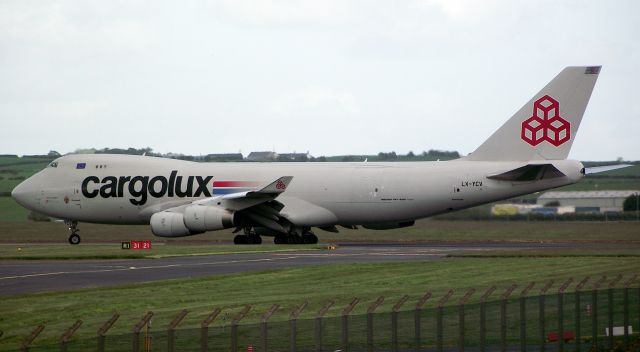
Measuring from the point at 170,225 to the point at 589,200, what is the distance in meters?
45.2

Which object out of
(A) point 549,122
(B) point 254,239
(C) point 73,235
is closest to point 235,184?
(B) point 254,239

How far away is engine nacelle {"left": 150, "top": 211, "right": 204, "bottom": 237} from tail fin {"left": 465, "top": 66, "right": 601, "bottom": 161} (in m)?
13.6

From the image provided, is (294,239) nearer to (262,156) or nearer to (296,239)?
(296,239)

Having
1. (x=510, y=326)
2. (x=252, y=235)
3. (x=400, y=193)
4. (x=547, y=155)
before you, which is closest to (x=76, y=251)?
(x=252, y=235)

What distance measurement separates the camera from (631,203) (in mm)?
71938

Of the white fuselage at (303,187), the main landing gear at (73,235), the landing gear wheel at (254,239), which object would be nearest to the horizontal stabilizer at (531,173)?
the white fuselage at (303,187)

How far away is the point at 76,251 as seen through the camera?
43.3 meters

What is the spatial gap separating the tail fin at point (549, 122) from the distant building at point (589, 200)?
2846cm

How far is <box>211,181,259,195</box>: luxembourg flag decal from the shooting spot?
5319 centimetres

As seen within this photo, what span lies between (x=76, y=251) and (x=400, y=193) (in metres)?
14.7

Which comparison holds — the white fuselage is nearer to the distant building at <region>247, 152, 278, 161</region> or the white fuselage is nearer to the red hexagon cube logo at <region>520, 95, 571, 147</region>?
the red hexagon cube logo at <region>520, 95, 571, 147</region>

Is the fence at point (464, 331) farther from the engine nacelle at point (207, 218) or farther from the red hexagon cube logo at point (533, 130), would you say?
the engine nacelle at point (207, 218)

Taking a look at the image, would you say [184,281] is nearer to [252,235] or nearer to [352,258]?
[352,258]

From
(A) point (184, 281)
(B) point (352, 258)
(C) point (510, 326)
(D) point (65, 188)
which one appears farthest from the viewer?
(D) point (65, 188)
